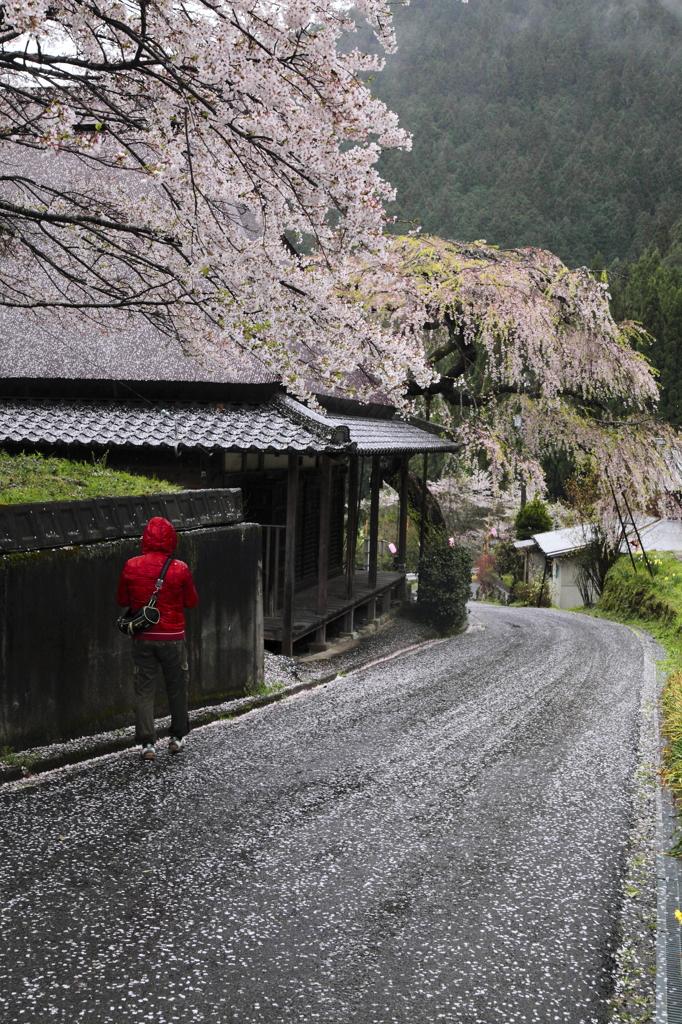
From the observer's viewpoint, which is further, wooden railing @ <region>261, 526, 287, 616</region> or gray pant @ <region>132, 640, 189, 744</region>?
wooden railing @ <region>261, 526, 287, 616</region>

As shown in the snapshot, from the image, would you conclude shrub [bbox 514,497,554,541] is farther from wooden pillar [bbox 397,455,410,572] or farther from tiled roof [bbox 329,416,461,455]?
tiled roof [bbox 329,416,461,455]

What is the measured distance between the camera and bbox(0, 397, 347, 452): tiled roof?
34.8 ft

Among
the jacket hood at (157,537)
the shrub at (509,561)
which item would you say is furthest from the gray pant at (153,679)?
the shrub at (509,561)

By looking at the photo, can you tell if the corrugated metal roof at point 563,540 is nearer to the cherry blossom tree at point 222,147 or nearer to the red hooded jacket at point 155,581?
the cherry blossom tree at point 222,147

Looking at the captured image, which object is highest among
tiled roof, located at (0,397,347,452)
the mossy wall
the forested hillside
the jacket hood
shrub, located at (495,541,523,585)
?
the forested hillside

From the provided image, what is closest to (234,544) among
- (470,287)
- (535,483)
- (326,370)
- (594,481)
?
(326,370)

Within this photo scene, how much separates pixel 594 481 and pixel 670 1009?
2734cm

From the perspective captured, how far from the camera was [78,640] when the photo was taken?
622 cm

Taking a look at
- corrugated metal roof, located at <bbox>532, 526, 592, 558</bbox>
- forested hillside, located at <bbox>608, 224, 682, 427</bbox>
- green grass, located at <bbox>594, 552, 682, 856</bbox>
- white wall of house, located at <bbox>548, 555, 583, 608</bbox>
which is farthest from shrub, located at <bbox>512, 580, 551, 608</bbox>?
forested hillside, located at <bbox>608, 224, 682, 427</bbox>

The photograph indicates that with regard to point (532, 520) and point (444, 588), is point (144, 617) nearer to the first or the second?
point (444, 588)

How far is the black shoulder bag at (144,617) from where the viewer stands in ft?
19.0

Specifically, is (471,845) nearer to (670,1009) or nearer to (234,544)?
(670,1009)

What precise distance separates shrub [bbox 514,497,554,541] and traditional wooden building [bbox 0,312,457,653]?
2477cm

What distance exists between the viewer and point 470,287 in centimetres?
1653
